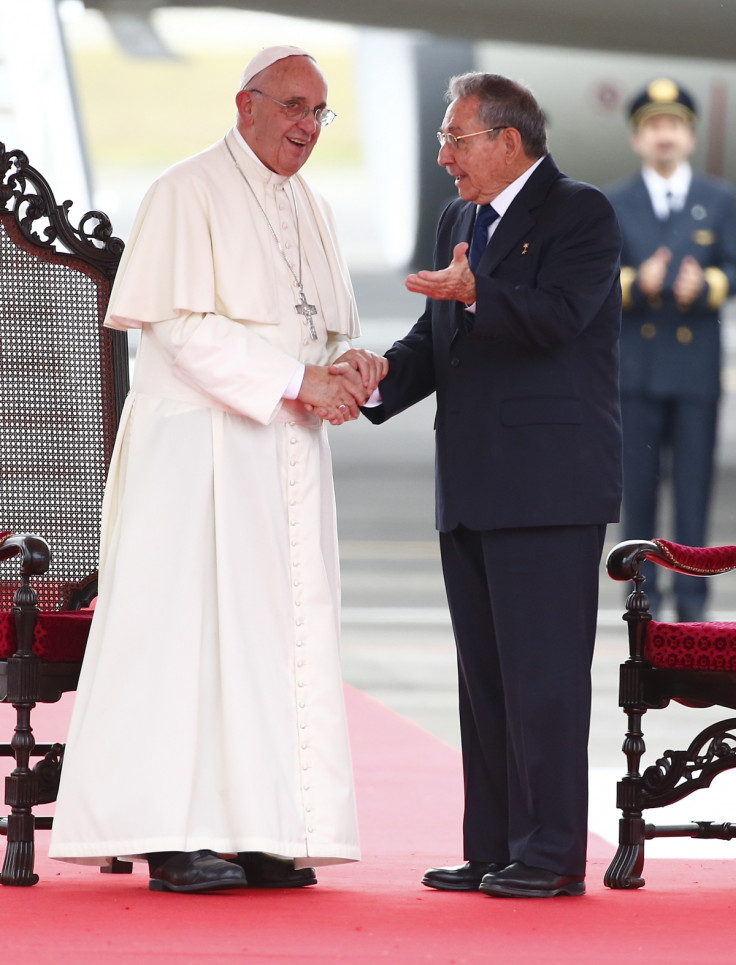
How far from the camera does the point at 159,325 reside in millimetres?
2844

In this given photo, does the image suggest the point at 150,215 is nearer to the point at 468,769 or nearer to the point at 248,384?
the point at 248,384

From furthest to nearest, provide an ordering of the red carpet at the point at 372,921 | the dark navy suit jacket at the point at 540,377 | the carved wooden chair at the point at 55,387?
the carved wooden chair at the point at 55,387
the dark navy suit jacket at the point at 540,377
the red carpet at the point at 372,921

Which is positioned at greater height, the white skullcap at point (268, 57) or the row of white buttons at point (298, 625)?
the white skullcap at point (268, 57)

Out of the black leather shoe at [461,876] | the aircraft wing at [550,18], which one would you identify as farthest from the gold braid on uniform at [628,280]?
the black leather shoe at [461,876]

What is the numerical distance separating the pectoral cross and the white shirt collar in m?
4.64

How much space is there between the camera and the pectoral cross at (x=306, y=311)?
2945 millimetres

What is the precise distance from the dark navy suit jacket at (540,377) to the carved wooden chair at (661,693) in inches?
8.2

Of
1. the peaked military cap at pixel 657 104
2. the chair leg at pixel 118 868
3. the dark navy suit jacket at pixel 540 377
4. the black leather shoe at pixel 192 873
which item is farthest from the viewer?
the peaked military cap at pixel 657 104

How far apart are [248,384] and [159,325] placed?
0.21 meters

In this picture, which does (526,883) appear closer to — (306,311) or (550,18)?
(306,311)

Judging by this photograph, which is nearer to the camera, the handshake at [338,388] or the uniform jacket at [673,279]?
the handshake at [338,388]

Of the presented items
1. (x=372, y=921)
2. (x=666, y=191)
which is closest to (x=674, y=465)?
(x=666, y=191)

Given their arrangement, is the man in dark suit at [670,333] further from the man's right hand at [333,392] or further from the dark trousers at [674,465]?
the man's right hand at [333,392]

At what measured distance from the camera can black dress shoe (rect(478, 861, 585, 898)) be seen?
267 cm
